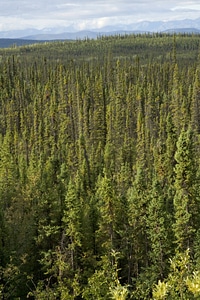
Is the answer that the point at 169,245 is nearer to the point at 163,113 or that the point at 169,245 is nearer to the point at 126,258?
the point at 126,258

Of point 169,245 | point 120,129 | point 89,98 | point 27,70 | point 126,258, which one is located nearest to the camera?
point 169,245

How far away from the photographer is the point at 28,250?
46.8 m

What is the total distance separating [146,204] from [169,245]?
17.4ft

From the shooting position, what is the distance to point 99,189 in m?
57.8

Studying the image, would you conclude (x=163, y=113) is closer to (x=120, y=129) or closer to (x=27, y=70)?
(x=120, y=129)

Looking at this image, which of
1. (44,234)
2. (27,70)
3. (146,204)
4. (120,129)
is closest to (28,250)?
(44,234)

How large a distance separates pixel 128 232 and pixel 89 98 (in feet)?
322

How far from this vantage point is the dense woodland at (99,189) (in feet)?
126

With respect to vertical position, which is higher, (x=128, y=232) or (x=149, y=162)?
(x=128, y=232)

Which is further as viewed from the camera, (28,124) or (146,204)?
(28,124)

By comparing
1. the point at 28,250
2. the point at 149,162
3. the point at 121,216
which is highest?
the point at 121,216

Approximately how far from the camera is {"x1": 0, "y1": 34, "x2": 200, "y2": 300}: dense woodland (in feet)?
126

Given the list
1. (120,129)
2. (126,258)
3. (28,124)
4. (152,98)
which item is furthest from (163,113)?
(126,258)

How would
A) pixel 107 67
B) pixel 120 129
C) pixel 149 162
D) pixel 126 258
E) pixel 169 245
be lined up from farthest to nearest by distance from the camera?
pixel 107 67 → pixel 120 129 → pixel 149 162 → pixel 126 258 → pixel 169 245
